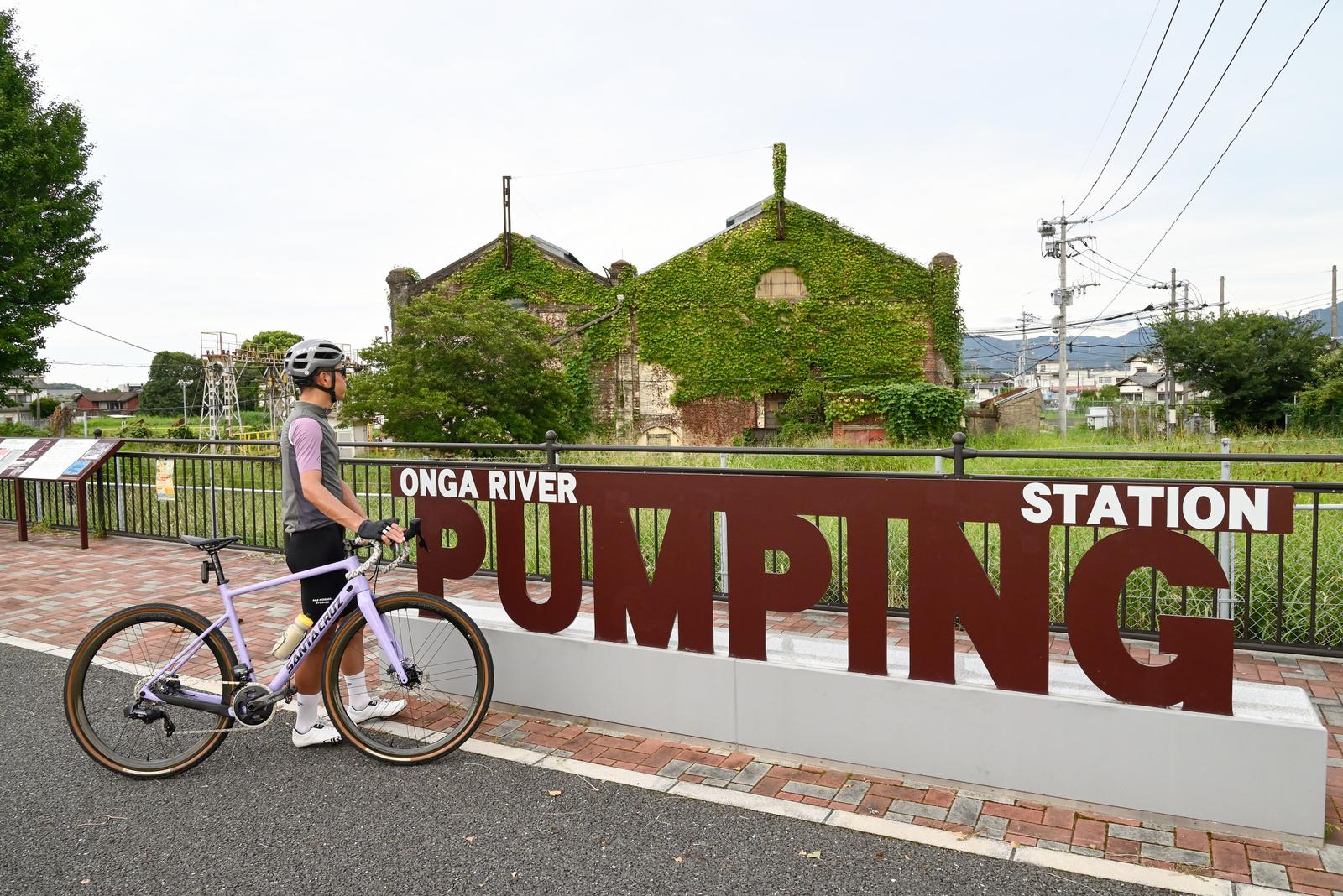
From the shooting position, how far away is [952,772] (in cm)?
373

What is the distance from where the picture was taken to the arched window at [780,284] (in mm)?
32250

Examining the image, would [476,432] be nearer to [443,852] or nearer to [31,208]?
[31,208]

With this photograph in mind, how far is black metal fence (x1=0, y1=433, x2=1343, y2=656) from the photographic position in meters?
5.21

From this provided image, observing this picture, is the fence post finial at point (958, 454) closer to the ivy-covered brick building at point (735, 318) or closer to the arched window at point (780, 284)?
the ivy-covered brick building at point (735, 318)

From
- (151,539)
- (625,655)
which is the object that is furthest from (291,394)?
(625,655)

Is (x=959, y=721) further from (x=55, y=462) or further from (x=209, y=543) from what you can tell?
(x=55, y=462)

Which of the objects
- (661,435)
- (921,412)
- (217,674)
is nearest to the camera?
(217,674)

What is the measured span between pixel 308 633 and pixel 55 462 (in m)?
8.70

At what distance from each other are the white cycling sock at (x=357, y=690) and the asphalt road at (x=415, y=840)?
0.92ft

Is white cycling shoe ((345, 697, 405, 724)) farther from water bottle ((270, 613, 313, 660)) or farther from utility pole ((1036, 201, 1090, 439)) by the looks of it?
utility pole ((1036, 201, 1090, 439))

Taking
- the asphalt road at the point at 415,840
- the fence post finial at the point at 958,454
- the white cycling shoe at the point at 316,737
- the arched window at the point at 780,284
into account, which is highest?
the arched window at the point at 780,284

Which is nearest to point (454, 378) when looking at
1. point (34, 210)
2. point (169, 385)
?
point (34, 210)

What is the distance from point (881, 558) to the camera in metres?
3.95

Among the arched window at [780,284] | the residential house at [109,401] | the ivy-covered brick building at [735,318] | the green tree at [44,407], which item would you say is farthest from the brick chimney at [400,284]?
the residential house at [109,401]
